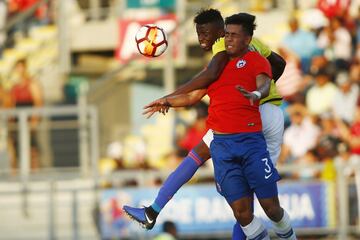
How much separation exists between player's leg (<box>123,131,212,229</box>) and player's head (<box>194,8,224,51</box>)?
34.2 inches

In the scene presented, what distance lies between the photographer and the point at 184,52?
22.4 metres

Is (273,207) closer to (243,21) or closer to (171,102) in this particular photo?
(171,102)

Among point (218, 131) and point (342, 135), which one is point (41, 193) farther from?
point (218, 131)

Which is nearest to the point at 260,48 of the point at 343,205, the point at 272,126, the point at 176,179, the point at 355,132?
the point at 272,126

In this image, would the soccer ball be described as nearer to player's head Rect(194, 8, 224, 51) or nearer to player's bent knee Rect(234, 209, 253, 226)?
player's head Rect(194, 8, 224, 51)

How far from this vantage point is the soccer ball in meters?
11.8

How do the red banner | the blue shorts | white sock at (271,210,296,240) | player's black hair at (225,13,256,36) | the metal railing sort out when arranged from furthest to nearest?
1. the red banner
2. the metal railing
3. white sock at (271,210,296,240)
4. the blue shorts
5. player's black hair at (225,13,256,36)

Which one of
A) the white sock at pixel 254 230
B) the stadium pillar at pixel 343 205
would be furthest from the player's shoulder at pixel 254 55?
the stadium pillar at pixel 343 205

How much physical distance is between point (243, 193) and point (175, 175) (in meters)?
0.78

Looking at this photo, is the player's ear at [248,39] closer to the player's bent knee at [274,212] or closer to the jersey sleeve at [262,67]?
the jersey sleeve at [262,67]

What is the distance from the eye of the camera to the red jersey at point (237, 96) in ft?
37.8

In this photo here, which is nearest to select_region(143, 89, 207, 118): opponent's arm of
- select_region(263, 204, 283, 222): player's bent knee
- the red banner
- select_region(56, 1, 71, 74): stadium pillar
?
select_region(263, 204, 283, 222): player's bent knee

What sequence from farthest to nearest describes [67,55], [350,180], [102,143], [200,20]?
[67,55], [102,143], [350,180], [200,20]

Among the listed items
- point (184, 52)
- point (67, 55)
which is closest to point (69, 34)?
point (67, 55)
